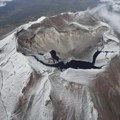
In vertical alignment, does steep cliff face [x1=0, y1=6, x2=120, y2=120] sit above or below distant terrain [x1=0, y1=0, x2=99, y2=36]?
above

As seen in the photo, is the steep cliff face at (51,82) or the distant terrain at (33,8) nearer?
the steep cliff face at (51,82)

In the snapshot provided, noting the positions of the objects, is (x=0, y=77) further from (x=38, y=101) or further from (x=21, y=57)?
(x=38, y=101)

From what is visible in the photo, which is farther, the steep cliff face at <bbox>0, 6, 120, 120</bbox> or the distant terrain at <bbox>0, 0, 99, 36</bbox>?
the distant terrain at <bbox>0, 0, 99, 36</bbox>

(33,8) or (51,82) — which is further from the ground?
(51,82)

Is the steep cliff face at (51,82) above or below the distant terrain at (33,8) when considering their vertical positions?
above
